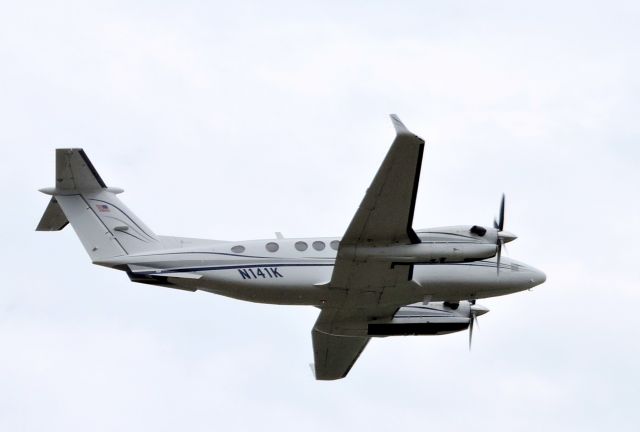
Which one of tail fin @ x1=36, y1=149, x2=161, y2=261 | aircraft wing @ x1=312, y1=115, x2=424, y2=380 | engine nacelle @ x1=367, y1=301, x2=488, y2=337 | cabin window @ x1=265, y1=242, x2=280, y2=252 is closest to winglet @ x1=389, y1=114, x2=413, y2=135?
aircraft wing @ x1=312, y1=115, x2=424, y2=380

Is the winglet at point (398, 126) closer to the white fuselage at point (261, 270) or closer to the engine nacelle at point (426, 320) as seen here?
the white fuselage at point (261, 270)

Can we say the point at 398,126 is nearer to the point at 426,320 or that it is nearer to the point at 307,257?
the point at 307,257

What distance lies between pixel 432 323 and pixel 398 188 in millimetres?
8626

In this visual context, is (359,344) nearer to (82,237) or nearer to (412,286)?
(412,286)

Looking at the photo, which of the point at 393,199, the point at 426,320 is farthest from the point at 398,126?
the point at 426,320

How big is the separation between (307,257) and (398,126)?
20.9ft

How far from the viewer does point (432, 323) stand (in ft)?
130

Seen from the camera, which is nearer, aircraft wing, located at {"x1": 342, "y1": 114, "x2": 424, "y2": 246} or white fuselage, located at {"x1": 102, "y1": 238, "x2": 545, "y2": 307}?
aircraft wing, located at {"x1": 342, "y1": 114, "x2": 424, "y2": 246}

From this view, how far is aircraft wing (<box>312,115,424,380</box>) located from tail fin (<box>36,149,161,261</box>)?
608 centimetres

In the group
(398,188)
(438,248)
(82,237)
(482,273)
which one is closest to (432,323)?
(482,273)

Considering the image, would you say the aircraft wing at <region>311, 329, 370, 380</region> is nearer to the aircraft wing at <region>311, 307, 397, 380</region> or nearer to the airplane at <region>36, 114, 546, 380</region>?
the aircraft wing at <region>311, 307, 397, 380</region>

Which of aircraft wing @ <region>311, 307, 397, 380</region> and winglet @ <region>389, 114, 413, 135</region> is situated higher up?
winglet @ <region>389, 114, 413, 135</region>

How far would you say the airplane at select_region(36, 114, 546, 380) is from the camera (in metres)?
34.4

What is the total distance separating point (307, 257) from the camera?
3581cm
